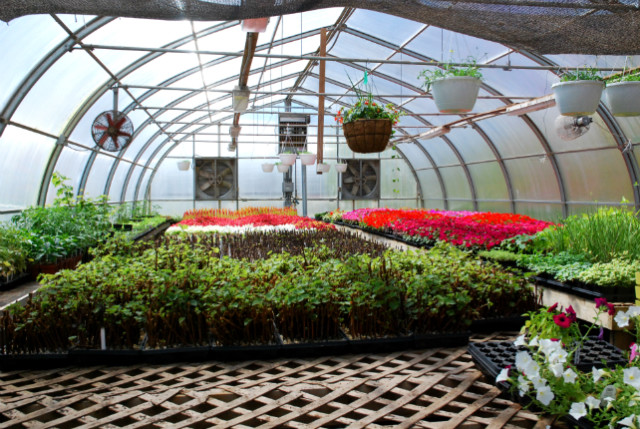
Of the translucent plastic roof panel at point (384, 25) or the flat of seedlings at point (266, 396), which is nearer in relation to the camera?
the flat of seedlings at point (266, 396)

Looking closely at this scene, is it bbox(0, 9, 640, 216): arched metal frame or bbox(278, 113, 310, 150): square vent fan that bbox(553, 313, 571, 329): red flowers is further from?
bbox(278, 113, 310, 150): square vent fan

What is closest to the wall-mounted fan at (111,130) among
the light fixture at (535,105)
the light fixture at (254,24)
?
the light fixture at (254,24)

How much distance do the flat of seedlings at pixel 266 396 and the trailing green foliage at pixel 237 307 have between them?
0.79ft

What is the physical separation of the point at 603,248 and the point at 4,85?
671 cm

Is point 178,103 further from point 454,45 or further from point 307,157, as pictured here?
point 454,45

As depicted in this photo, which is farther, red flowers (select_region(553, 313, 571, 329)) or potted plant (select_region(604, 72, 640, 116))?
potted plant (select_region(604, 72, 640, 116))

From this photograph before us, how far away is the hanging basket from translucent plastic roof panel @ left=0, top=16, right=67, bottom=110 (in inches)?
146

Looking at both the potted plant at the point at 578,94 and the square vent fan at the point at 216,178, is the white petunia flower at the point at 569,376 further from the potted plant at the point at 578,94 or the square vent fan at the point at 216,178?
the square vent fan at the point at 216,178

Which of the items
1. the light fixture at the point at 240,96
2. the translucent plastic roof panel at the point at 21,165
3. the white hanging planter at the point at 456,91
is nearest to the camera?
the white hanging planter at the point at 456,91

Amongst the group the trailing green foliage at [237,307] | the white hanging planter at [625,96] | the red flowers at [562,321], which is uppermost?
the white hanging planter at [625,96]

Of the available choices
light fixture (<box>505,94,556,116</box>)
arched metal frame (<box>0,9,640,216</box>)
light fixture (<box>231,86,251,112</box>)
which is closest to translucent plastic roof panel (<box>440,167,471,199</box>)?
arched metal frame (<box>0,9,640,216</box>)

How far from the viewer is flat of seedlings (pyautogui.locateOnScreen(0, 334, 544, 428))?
2145 millimetres

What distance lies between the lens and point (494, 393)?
240cm

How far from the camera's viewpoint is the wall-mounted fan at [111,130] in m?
7.04
